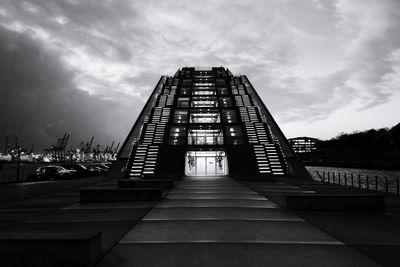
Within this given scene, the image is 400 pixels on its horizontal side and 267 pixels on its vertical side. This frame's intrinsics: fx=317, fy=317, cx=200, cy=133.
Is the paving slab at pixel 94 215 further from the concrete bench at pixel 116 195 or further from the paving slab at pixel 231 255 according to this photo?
the paving slab at pixel 231 255

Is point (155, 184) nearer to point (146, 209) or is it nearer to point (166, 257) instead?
point (146, 209)

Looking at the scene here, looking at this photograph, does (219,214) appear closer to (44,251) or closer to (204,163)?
(44,251)

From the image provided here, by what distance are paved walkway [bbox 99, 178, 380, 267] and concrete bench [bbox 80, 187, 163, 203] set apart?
3775 millimetres

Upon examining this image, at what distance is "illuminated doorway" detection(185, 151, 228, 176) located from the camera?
3872 cm

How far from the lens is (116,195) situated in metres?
14.8

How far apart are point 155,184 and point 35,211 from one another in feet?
28.8

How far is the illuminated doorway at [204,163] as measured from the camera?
38719 mm

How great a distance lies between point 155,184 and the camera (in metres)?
20.5

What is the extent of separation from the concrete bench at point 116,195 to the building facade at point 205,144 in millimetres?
11653

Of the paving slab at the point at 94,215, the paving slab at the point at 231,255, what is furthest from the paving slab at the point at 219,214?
the paving slab at the point at 231,255

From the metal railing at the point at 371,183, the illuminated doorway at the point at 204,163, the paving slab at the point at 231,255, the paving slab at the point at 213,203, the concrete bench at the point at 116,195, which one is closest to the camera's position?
the paving slab at the point at 231,255

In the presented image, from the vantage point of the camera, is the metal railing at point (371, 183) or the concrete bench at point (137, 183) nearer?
the concrete bench at point (137, 183)

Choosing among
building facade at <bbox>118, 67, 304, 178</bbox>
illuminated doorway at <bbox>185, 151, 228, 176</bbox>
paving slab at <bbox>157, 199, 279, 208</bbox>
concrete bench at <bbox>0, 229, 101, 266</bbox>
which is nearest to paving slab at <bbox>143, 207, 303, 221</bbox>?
paving slab at <bbox>157, 199, 279, 208</bbox>

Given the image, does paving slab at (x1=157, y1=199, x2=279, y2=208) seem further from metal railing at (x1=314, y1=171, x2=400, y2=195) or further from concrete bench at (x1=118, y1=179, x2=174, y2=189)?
metal railing at (x1=314, y1=171, x2=400, y2=195)
